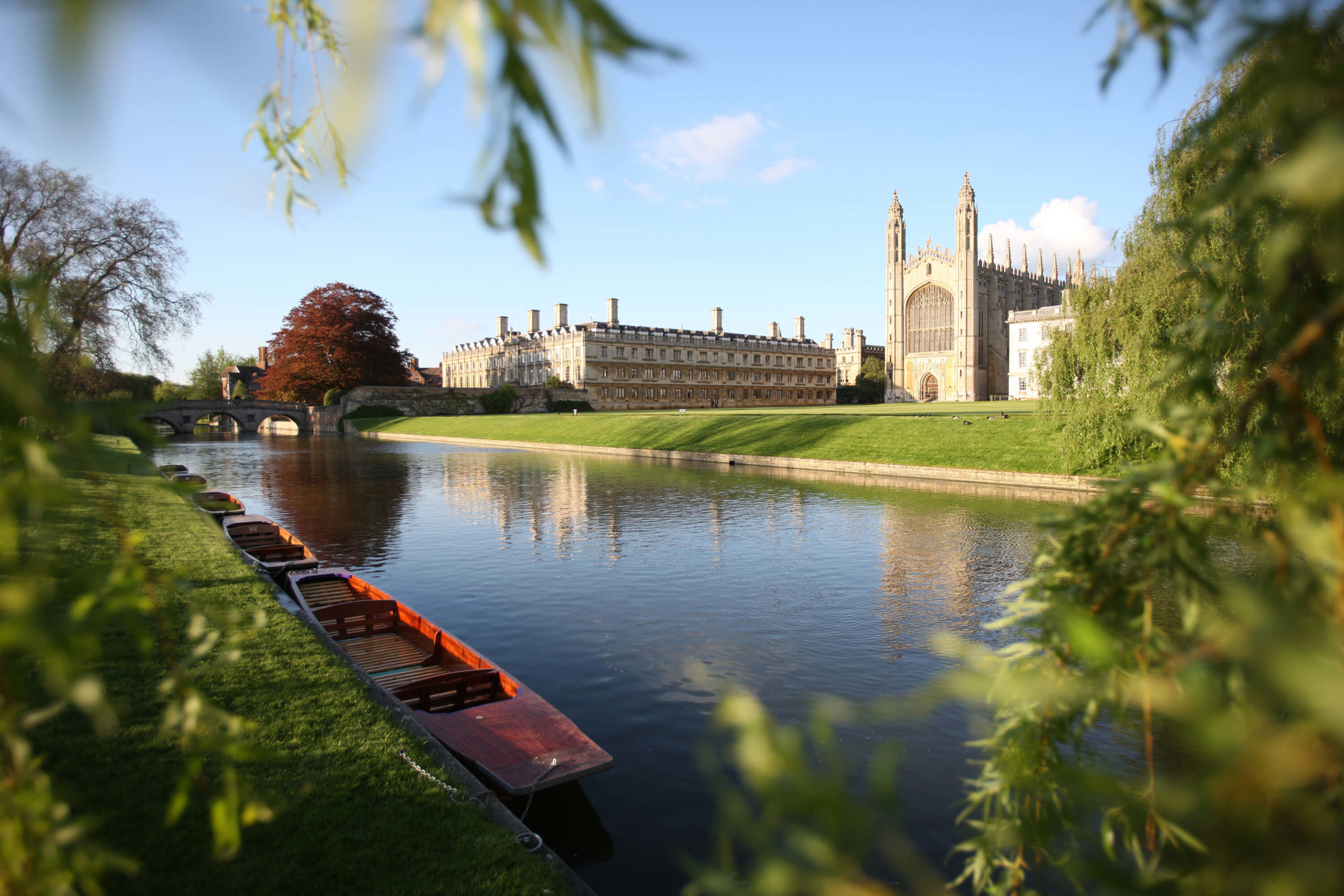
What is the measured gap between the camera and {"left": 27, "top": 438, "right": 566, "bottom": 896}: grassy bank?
3775mm

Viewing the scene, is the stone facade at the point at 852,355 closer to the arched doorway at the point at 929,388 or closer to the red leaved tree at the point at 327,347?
the arched doorway at the point at 929,388

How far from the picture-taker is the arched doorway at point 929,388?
299 ft

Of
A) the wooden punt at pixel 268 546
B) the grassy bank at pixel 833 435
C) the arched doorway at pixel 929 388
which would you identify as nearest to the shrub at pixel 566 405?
the grassy bank at pixel 833 435

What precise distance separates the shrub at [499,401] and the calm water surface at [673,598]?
50.4m

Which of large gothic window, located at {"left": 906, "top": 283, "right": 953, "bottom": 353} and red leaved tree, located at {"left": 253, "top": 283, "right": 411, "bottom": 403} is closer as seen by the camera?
red leaved tree, located at {"left": 253, "top": 283, "right": 411, "bottom": 403}

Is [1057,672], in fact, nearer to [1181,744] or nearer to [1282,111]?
[1282,111]

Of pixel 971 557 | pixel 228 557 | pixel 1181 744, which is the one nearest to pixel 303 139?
pixel 1181 744

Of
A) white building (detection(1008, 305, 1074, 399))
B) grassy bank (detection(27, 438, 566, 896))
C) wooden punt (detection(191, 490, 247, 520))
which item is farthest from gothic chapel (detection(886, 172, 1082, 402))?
grassy bank (detection(27, 438, 566, 896))

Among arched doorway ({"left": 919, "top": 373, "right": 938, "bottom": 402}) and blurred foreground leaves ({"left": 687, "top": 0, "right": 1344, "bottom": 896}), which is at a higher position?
arched doorway ({"left": 919, "top": 373, "right": 938, "bottom": 402})

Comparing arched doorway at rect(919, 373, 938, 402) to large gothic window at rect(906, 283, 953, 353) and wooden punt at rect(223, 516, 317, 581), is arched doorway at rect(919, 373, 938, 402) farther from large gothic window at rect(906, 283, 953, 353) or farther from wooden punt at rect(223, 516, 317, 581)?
wooden punt at rect(223, 516, 317, 581)

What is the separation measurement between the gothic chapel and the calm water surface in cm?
6939

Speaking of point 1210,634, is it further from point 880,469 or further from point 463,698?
point 880,469

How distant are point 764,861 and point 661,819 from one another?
5268 millimetres

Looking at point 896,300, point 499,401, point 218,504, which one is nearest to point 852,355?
point 896,300
